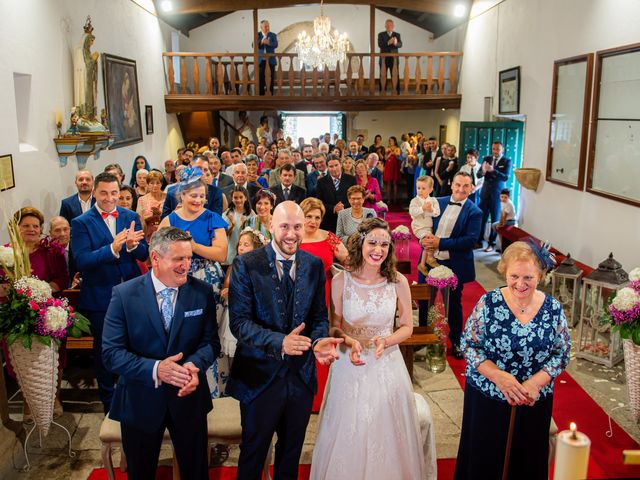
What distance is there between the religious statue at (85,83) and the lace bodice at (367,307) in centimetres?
569

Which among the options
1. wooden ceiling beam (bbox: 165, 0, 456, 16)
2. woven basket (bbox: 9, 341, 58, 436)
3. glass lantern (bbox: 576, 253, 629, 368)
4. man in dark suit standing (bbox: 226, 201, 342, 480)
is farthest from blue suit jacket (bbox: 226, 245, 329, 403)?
wooden ceiling beam (bbox: 165, 0, 456, 16)

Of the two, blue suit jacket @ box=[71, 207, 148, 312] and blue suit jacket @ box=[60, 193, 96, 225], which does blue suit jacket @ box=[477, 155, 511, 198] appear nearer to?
blue suit jacket @ box=[60, 193, 96, 225]

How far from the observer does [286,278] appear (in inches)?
116

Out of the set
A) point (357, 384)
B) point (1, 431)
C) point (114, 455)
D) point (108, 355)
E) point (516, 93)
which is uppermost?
point (516, 93)

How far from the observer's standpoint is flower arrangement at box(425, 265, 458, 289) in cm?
509

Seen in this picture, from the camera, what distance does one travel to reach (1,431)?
3680 millimetres

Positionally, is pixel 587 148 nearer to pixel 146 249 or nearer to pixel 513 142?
pixel 513 142

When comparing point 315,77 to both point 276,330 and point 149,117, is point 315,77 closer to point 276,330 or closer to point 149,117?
point 149,117

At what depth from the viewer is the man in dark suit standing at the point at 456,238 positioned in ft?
17.5

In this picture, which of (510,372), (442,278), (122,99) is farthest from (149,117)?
(510,372)

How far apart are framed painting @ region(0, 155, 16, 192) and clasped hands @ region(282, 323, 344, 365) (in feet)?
14.1

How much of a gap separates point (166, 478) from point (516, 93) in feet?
27.2

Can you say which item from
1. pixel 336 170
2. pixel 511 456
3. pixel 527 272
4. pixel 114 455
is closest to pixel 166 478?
pixel 114 455

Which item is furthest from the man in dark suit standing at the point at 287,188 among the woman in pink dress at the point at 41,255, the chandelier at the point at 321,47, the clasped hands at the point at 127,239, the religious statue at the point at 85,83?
the chandelier at the point at 321,47
